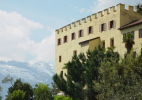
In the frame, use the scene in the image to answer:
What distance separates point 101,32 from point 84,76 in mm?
13060

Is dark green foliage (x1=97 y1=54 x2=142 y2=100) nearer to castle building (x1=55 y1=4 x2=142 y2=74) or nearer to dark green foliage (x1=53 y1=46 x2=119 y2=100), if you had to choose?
dark green foliage (x1=53 y1=46 x2=119 y2=100)

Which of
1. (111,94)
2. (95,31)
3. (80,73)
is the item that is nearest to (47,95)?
(80,73)

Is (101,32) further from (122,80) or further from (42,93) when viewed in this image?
(122,80)

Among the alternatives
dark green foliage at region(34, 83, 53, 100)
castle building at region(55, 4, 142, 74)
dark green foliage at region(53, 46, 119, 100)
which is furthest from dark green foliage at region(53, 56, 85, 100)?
castle building at region(55, 4, 142, 74)

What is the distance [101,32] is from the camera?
223ft

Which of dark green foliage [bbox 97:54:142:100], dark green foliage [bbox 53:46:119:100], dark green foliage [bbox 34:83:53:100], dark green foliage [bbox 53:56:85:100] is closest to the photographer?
dark green foliage [bbox 97:54:142:100]

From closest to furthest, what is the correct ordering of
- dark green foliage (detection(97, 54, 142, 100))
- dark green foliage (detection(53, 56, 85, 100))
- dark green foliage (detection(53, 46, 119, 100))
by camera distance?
1. dark green foliage (detection(97, 54, 142, 100))
2. dark green foliage (detection(53, 46, 119, 100))
3. dark green foliage (detection(53, 56, 85, 100))

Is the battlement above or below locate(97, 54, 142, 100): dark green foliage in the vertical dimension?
above

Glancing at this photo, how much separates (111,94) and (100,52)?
624 inches

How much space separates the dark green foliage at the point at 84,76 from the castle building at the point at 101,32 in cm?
499

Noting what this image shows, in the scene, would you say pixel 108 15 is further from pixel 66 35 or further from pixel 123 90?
pixel 123 90

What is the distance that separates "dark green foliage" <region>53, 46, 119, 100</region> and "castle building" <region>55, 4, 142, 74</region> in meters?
4.99

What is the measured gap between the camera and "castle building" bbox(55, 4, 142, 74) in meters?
62.4

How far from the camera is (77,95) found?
57031 mm
